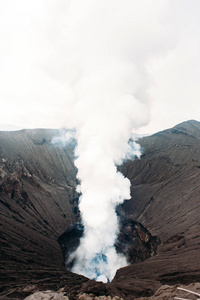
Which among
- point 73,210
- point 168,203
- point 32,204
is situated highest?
point 32,204

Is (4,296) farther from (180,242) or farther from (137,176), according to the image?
(137,176)

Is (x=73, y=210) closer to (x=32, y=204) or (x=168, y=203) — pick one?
(x=32, y=204)

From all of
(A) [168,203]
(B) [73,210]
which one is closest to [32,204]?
(B) [73,210]

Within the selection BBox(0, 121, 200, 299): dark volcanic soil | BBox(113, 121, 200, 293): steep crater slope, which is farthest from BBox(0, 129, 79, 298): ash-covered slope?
BBox(113, 121, 200, 293): steep crater slope

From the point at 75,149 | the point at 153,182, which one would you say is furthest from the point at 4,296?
the point at 75,149

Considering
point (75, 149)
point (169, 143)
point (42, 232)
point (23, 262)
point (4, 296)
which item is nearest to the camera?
point (4, 296)

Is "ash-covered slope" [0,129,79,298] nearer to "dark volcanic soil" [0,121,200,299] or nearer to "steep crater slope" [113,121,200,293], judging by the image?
"dark volcanic soil" [0,121,200,299]

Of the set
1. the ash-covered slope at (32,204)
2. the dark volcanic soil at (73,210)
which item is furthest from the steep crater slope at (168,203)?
the ash-covered slope at (32,204)

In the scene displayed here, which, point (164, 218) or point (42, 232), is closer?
point (42, 232)
